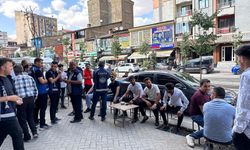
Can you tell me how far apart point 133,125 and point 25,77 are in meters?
3.13

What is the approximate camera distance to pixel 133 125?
230 inches

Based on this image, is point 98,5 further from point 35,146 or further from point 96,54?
point 35,146

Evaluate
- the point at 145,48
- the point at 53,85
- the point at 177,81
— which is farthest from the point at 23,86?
the point at 145,48

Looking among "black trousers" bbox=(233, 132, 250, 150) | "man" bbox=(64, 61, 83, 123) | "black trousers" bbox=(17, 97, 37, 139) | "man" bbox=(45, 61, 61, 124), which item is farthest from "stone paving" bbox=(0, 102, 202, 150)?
"black trousers" bbox=(233, 132, 250, 150)

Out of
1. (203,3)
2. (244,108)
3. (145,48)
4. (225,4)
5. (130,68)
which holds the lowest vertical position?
(130,68)

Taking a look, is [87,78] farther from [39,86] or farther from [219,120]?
[219,120]

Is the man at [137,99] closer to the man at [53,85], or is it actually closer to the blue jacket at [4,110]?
the man at [53,85]

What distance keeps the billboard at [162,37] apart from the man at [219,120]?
30.1 meters

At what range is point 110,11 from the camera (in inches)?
2881

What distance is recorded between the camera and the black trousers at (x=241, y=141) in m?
2.20

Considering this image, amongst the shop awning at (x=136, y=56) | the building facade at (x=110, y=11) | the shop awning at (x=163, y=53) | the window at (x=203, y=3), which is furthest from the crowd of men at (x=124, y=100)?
the building facade at (x=110, y=11)

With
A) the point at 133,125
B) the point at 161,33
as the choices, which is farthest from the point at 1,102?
the point at 161,33

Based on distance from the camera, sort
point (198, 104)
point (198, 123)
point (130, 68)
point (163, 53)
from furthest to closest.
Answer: point (163, 53), point (130, 68), point (198, 104), point (198, 123)

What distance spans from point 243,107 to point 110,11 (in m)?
75.0
